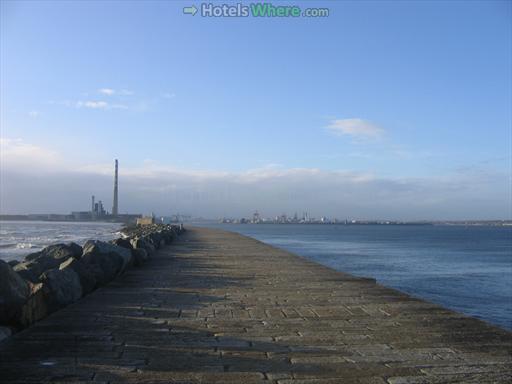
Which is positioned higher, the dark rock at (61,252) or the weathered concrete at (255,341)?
the dark rock at (61,252)

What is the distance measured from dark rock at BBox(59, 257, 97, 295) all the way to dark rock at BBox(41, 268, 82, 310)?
409mm

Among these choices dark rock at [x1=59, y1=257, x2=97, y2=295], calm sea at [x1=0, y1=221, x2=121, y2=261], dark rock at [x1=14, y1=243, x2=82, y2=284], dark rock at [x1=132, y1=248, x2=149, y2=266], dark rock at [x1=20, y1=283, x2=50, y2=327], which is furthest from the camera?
calm sea at [x1=0, y1=221, x2=121, y2=261]

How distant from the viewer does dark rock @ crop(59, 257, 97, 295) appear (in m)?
7.84

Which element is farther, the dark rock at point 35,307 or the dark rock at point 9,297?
the dark rock at point 35,307

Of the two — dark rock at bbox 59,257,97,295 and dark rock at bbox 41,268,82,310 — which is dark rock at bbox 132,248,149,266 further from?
dark rock at bbox 41,268,82,310

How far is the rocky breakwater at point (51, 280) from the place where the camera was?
5.25 m

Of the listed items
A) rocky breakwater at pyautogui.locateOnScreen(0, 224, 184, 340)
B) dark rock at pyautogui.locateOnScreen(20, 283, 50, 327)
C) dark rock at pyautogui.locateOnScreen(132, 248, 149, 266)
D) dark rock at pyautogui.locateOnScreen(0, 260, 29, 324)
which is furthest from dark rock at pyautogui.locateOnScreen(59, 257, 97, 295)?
dark rock at pyautogui.locateOnScreen(132, 248, 149, 266)

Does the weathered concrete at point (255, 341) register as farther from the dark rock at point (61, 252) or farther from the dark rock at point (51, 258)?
the dark rock at point (61, 252)

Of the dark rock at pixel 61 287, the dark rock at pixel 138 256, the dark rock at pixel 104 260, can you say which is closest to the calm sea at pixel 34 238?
the dark rock at pixel 138 256

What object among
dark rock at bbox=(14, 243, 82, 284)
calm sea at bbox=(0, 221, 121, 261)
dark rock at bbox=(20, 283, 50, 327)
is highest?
dark rock at bbox=(14, 243, 82, 284)


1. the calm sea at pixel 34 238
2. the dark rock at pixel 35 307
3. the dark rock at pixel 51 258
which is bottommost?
the calm sea at pixel 34 238

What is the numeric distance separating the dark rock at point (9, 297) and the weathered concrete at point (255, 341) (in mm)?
226

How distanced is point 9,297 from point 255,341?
8.07 feet

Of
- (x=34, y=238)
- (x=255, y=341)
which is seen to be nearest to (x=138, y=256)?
(x=255, y=341)
